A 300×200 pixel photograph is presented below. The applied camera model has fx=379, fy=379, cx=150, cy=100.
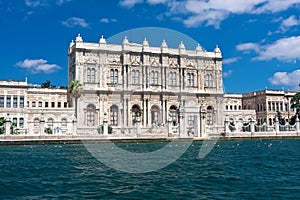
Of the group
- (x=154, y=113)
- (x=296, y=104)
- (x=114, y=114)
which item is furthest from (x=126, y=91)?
(x=296, y=104)

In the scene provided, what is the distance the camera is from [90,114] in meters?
42.2

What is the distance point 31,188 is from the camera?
32.2ft

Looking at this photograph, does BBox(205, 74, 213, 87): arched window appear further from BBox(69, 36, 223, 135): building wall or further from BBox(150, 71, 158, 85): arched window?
BBox(150, 71, 158, 85): arched window

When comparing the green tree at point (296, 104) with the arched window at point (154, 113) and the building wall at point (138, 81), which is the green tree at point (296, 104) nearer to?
the building wall at point (138, 81)

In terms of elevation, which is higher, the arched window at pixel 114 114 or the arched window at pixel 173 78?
the arched window at pixel 173 78

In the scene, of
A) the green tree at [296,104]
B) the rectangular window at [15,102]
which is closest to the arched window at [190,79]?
the green tree at [296,104]

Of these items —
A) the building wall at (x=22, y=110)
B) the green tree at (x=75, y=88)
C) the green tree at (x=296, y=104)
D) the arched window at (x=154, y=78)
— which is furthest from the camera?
the green tree at (x=296, y=104)

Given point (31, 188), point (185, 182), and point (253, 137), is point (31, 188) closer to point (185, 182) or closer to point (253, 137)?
point (185, 182)

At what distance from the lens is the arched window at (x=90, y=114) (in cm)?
4199

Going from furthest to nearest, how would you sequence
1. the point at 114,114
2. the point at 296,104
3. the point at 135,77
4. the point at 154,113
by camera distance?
the point at 296,104 < the point at 154,113 < the point at 135,77 < the point at 114,114

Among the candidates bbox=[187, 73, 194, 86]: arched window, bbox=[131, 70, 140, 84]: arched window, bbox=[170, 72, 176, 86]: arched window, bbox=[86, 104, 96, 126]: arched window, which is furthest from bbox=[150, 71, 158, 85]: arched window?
bbox=[86, 104, 96, 126]: arched window

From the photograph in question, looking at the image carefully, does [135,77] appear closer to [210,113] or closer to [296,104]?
[210,113]

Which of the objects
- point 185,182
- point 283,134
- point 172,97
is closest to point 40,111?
point 172,97

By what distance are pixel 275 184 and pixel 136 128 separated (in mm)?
25199
